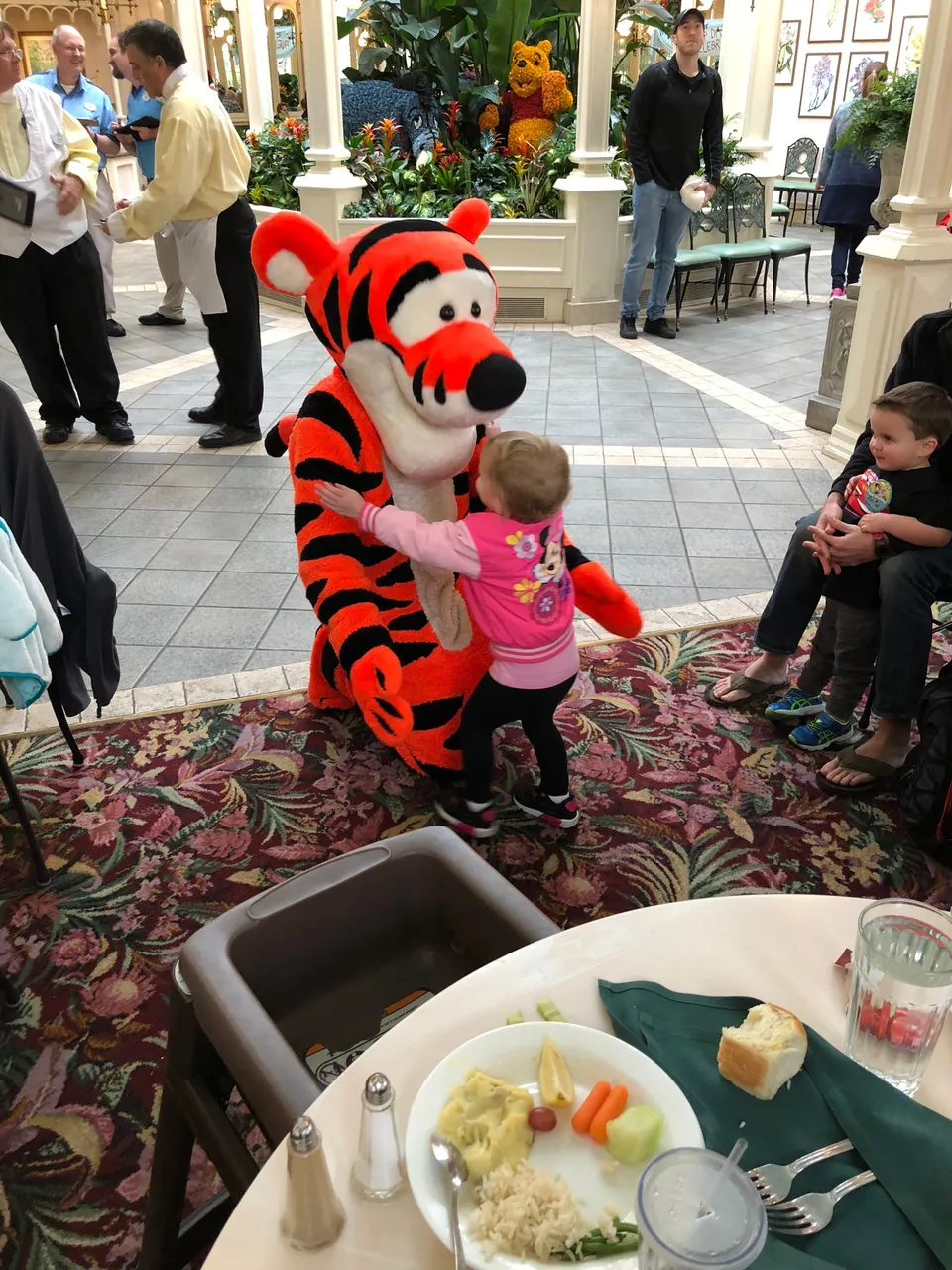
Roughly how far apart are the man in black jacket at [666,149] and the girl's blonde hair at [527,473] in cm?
482

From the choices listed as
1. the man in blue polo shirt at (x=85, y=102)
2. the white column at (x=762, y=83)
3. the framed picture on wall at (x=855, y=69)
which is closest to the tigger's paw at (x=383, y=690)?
the man in blue polo shirt at (x=85, y=102)

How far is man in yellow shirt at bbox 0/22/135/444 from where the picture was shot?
3.83m

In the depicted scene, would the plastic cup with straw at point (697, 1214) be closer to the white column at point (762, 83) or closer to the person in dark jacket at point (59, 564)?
the person in dark jacket at point (59, 564)

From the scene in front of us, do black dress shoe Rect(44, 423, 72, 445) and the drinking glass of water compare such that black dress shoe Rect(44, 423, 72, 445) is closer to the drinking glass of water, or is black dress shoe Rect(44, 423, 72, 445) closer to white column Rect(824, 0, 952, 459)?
white column Rect(824, 0, 952, 459)

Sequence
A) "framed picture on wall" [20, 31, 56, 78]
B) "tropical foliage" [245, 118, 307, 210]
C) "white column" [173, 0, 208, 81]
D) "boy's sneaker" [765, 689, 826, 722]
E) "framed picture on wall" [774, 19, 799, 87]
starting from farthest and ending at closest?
1. "framed picture on wall" [20, 31, 56, 78]
2. "framed picture on wall" [774, 19, 799, 87]
3. "white column" [173, 0, 208, 81]
4. "tropical foliage" [245, 118, 307, 210]
5. "boy's sneaker" [765, 689, 826, 722]

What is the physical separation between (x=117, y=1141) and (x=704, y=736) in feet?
5.27

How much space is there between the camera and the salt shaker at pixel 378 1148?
74cm

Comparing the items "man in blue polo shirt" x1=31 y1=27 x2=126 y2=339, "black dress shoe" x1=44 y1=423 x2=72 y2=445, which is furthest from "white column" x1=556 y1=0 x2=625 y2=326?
"black dress shoe" x1=44 y1=423 x2=72 y2=445

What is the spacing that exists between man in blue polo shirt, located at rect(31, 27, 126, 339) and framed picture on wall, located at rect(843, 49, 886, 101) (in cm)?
750

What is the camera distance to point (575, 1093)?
0.83m

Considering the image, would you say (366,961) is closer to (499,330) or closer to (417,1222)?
(417,1222)

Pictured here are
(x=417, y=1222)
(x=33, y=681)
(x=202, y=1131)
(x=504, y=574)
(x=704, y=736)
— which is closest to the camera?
(x=417, y=1222)

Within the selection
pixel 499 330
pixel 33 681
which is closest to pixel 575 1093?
pixel 33 681

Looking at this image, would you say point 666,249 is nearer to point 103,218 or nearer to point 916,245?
point 916,245
